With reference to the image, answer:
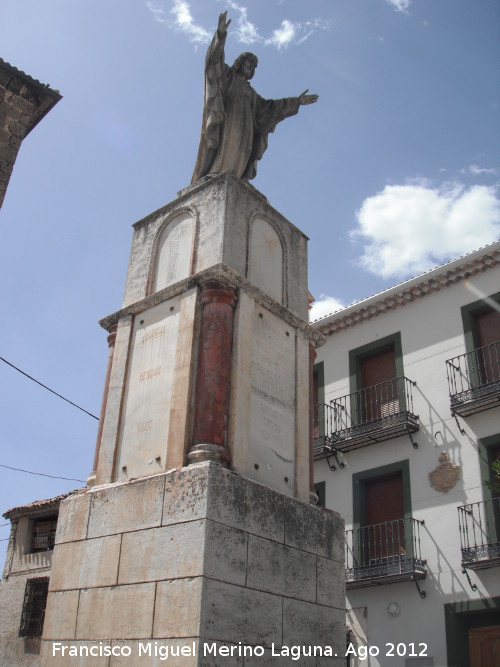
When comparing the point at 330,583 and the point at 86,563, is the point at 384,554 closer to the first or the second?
the point at 330,583

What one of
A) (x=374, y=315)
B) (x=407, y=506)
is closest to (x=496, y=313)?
(x=374, y=315)

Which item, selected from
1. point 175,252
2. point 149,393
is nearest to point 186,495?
point 149,393

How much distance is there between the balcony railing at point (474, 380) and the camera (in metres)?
13.0

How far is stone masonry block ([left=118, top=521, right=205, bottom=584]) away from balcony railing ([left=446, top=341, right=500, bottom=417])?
8.70m

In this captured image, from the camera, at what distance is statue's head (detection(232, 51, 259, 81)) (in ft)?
28.1

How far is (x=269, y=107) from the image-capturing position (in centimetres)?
869

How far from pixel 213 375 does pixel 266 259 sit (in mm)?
1824

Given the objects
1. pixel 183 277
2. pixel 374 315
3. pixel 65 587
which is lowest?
pixel 65 587

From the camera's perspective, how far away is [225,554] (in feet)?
18.1

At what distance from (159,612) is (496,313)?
10669mm

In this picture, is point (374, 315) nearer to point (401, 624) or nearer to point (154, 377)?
point (401, 624)

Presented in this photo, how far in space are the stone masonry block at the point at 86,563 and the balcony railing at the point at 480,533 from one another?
7.99 meters

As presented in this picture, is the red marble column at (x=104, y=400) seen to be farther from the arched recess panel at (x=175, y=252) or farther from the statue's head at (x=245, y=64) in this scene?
the statue's head at (x=245, y=64)

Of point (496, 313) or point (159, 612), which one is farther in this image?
point (496, 313)
